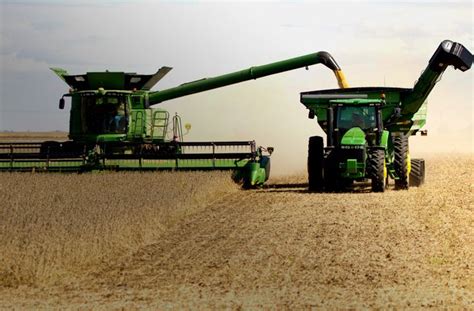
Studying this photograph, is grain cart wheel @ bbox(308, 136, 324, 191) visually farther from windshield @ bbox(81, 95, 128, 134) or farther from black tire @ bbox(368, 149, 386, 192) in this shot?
windshield @ bbox(81, 95, 128, 134)

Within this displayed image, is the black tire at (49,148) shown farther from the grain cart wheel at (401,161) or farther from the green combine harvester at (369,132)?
the grain cart wheel at (401,161)

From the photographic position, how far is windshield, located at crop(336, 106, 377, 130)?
16922 mm

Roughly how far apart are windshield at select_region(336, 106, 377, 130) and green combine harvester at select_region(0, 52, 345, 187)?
8.63 feet

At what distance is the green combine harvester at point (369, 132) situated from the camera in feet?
53.2

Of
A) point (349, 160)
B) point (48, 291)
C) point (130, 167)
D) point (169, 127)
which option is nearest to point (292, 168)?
point (169, 127)

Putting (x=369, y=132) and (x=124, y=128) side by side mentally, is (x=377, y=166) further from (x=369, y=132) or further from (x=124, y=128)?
(x=124, y=128)

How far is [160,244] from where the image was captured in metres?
10.5

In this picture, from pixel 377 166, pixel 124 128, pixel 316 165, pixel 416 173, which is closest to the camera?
pixel 377 166

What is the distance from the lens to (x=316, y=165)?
17047mm

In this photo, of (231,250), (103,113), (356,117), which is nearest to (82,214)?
(231,250)

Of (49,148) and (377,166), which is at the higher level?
(49,148)

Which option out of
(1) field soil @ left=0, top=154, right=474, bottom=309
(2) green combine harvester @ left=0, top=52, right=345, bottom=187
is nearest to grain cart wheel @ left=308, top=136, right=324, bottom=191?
(1) field soil @ left=0, top=154, right=474, bottom=309

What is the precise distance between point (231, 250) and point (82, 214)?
3.37 meters

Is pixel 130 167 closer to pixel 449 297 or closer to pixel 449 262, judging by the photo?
pixel 449 262
